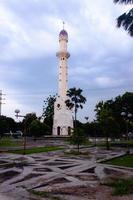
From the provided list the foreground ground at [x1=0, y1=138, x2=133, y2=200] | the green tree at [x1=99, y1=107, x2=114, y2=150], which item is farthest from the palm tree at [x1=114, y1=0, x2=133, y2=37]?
the green tree at [x1=99, y1=107, x2=114, y2=150]

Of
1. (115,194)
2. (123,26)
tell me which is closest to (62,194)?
(115,194)

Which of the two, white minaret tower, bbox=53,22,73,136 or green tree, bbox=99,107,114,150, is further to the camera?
white minaret tower, bbox=53,22,73,136

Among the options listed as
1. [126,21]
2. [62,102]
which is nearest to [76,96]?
[62,102]

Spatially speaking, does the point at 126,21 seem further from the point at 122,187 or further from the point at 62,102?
the point at 62,102

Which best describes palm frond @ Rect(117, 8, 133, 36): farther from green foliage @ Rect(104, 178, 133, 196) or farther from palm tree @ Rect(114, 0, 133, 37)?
green foliage @ Rect(104, 178, 133, 196)

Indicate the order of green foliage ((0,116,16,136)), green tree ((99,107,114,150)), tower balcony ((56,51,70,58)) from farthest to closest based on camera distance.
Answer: tower balcony ((56,51,70,58))
green foliage ((0,116,16,136))
green tree ((99,107,114,150))

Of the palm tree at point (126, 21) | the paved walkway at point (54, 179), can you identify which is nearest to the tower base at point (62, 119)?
the paved walkway at point (54, 179)

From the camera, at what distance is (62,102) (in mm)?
93562

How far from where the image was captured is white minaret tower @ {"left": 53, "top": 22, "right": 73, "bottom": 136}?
308 feet

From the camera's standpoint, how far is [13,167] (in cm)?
2662

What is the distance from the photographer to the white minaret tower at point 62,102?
308 ft

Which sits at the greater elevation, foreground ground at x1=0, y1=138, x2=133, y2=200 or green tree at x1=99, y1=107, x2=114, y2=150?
green tree at x1=99, y1=107, x2=114, y2=150

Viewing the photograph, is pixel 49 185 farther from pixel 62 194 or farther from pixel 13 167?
pixel 13 167

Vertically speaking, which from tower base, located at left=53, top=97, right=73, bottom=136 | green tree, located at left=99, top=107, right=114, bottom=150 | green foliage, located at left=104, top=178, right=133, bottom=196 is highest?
tower base, located at left=53, top=97, right=73, bottom=136
